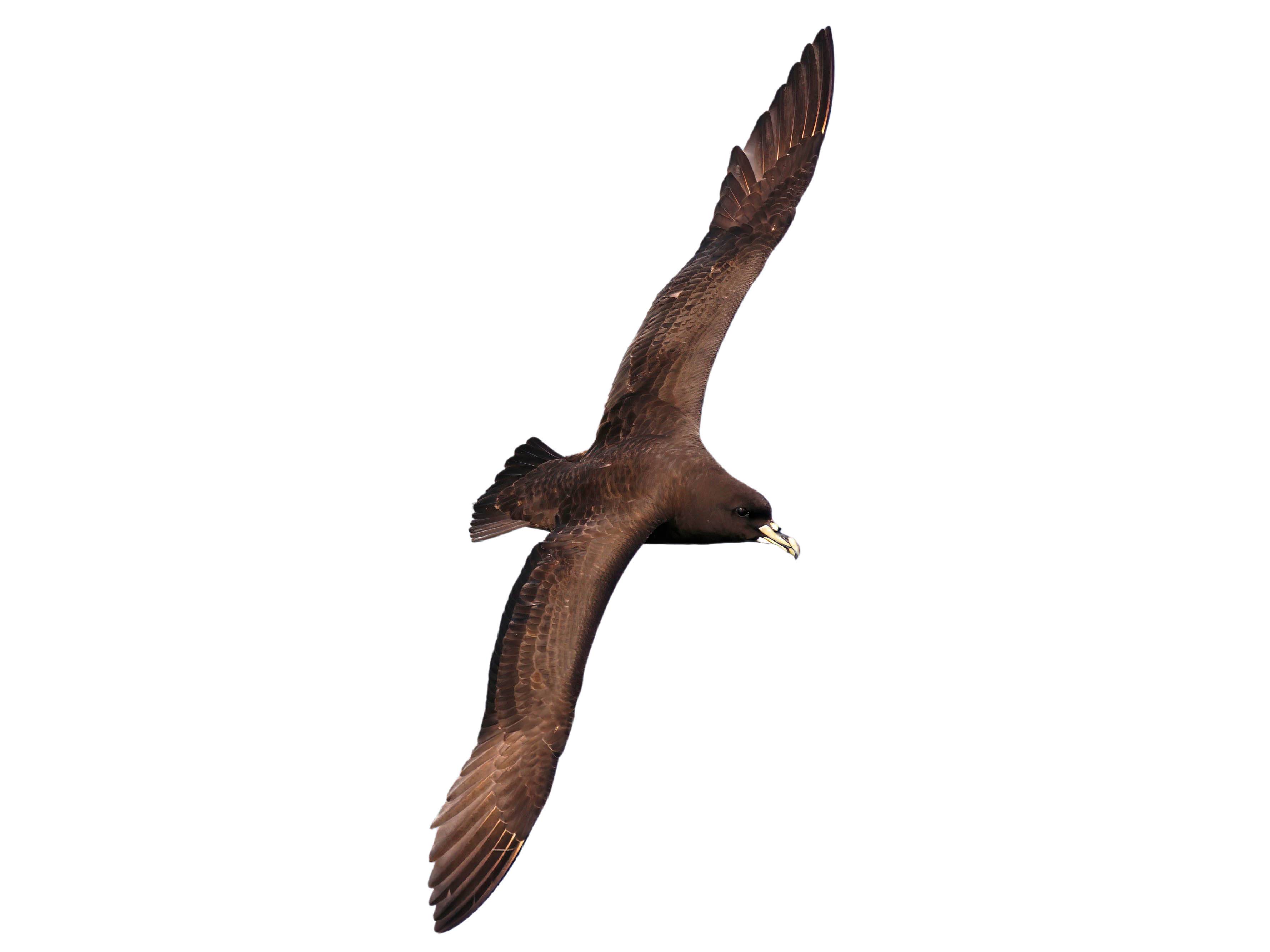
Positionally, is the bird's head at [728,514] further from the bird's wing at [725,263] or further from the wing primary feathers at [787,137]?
the wing primary feathers at [787,137]

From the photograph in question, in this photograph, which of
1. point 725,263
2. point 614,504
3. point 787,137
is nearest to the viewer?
point 614,504

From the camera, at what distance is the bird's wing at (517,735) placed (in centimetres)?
1092

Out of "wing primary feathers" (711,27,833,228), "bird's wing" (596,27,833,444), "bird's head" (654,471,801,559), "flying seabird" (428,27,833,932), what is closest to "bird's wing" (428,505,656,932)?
"flying seabird" (428,27,833,932)

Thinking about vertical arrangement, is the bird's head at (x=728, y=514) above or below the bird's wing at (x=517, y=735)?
above

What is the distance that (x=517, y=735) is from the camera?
11117 millimetres

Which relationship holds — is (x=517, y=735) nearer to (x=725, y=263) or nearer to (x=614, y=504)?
(x=614, y=504)

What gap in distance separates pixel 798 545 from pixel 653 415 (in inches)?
64.0

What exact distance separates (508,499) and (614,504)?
1.05m

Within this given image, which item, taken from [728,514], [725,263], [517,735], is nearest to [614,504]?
[728,514]

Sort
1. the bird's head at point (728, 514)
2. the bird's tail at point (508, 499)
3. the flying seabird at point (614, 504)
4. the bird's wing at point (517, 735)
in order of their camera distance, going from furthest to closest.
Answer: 1. the bird's tail at point (508, 499)
2. the bird's head at point (728, 514)
3. the flying seabird at point (614, 504)
4. the bird's wing at point (517, 735)

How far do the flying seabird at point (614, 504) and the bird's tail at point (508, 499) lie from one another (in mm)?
11

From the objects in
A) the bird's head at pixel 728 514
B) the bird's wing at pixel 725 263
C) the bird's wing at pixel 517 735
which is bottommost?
the bird's wing at pixel 517 735

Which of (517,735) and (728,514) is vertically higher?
(728,514)

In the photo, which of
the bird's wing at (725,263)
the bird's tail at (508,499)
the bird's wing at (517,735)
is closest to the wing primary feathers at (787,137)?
the bird's wing at (725,263)
